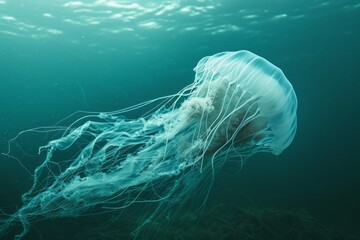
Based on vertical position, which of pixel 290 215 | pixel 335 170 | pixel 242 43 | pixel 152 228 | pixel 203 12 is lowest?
pixel 335 170

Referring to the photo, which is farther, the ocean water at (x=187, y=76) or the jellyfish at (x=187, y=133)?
the ocean water at (x=187, y=76)

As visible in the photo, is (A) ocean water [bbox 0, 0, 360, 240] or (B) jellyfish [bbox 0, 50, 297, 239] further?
(A) ocean water [bbox 0, 0, 360, 240]

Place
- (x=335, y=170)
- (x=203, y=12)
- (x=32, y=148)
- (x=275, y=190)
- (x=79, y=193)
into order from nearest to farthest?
(x=79, y=193) < (x=203, y=12) < (x=32, y=148) < (x=275, y=190) < (x=335, y=170)

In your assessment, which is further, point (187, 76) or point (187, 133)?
point (187, 76)

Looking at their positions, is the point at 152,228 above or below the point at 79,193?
below

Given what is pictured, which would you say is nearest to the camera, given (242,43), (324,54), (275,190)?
(242,43)

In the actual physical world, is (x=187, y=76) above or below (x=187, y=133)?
above

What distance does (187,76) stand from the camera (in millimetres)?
13867

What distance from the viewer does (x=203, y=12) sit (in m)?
8.73

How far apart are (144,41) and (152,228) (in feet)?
23.9

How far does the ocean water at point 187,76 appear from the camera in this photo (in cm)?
749

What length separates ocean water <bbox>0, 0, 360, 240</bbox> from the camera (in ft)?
24.6

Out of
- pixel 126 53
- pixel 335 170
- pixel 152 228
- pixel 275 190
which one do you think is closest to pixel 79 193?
pixel 152 228

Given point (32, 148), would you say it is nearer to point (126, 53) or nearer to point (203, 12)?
point (126, 53)
